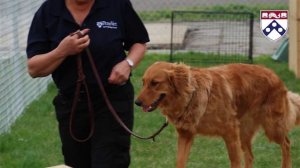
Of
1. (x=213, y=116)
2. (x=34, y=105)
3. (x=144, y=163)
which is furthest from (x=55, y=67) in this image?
(x=34, y=105)

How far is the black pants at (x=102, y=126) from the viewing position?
171 inches


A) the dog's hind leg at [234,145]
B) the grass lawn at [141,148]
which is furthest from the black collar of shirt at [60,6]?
the grass lawn at [141,148]

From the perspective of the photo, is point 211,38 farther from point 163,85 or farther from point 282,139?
point 163,85

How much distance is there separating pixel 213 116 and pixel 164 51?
22.4ft

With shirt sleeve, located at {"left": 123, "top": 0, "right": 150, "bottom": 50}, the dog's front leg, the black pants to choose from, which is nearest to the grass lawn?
the dog's front leg

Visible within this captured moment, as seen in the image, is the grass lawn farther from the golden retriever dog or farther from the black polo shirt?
the black polo shirt

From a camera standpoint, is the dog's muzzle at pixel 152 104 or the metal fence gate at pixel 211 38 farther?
the metal fence gate at pixel 211 38

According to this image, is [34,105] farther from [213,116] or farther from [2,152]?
[213,116]

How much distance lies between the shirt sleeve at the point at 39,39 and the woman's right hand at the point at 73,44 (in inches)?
9.9

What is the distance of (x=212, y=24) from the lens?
14.2m

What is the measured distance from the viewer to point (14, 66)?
8578mm

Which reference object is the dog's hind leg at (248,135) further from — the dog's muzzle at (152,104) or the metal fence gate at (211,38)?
the metal fence gate at (211,38)

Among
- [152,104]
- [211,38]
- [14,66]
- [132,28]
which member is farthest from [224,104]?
[211,38]

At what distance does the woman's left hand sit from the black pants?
12 cm
